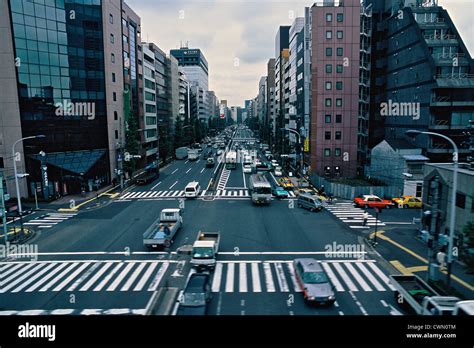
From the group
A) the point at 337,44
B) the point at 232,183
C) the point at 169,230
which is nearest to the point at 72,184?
the point at 232,183

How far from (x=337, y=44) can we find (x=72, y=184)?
46511mm

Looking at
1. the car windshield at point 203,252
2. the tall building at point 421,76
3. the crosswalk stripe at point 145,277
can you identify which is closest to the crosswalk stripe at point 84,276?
the crosswalk stripe at point 145,277

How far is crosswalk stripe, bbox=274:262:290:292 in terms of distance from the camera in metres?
19.2

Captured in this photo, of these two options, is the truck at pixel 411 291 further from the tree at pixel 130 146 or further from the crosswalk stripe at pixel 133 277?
the tree at pixel 130 146

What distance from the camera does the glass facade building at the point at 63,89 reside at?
43250mm

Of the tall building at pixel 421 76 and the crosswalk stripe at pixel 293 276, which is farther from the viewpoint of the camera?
the tall building at pixel 421 76

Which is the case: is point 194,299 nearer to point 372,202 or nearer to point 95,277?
point 95,277

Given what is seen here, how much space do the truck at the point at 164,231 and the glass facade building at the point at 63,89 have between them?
23.2 m

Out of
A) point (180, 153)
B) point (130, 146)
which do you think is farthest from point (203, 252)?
point (180, 153)

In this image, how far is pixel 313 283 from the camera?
58.8 ft

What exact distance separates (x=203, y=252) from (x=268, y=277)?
4.67 m

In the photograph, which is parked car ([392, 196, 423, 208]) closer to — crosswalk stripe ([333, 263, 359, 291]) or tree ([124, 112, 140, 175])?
crosswalk stripe ([333, 263, 359, 291])

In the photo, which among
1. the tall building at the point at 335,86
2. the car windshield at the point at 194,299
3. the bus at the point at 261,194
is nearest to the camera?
the car windshield at the point at 194,299

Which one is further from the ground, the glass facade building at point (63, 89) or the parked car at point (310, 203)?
the glass facade building at point (63, 89)
